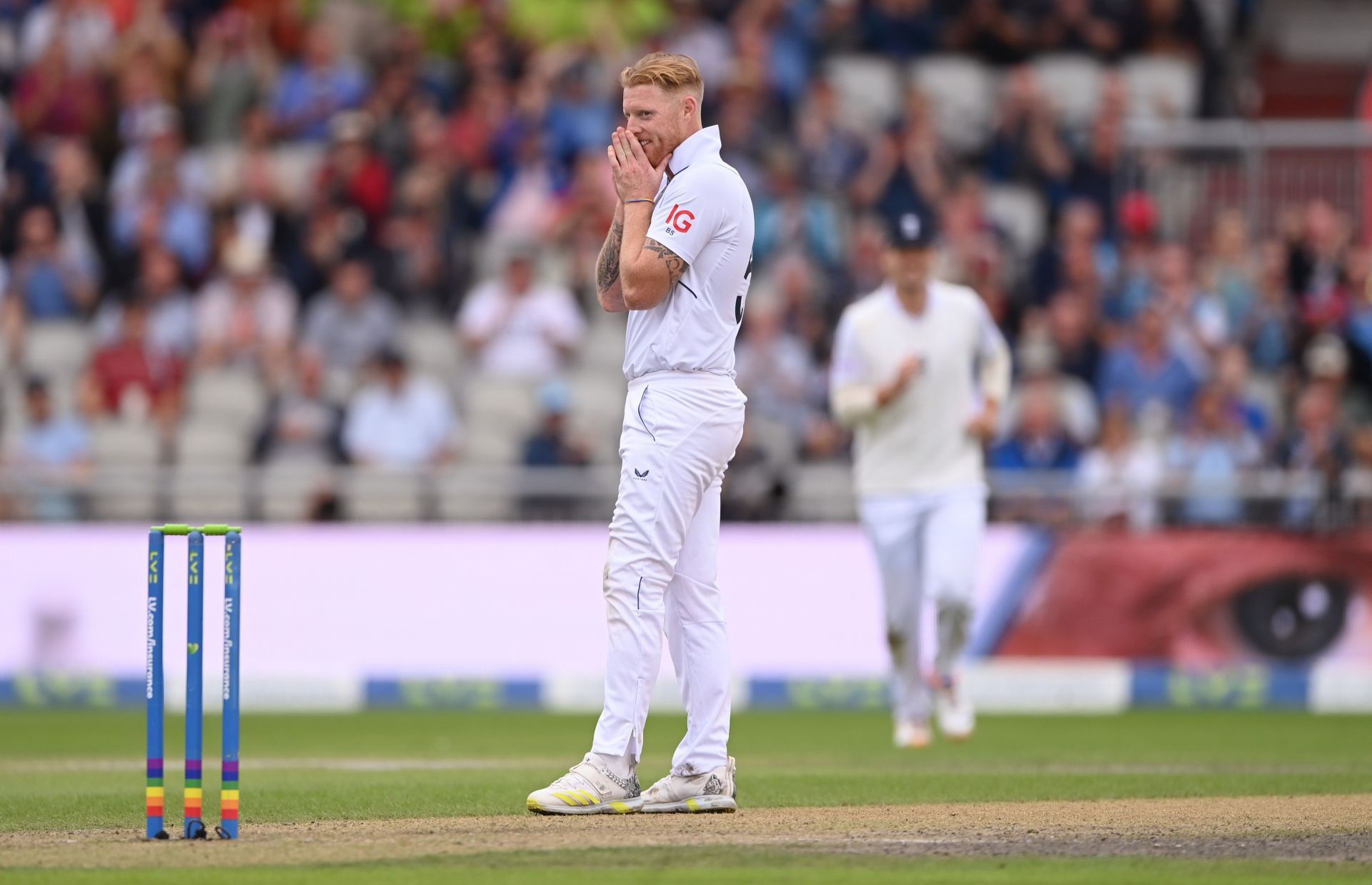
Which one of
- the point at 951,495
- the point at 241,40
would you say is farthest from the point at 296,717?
the point at 241,40

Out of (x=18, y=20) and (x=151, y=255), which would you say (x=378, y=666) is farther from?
(x=18, y=20)

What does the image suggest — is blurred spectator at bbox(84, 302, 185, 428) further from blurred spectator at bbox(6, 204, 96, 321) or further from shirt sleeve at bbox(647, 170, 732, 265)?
shirt sleeve at bbox(647, 170, 732, 265)

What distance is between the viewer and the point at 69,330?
61.3ft

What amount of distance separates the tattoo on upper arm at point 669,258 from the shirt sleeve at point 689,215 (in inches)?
0.5

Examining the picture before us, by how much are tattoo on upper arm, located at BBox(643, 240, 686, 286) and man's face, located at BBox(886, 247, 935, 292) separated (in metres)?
4.56

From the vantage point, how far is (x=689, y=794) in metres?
7.84

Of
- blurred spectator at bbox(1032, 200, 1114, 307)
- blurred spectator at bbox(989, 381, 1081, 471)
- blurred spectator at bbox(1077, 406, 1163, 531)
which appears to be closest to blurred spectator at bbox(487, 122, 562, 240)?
blurred spectator at bbox(1032, 200, 1114, 307)

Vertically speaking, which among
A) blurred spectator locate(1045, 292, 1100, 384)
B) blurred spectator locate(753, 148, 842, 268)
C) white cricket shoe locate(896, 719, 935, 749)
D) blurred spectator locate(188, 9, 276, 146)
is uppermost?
blurred spectator locate(188, 9, 276, 146)

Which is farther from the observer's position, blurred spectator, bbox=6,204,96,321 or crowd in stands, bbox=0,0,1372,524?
blurred spectator, bbox=6,204,96,321

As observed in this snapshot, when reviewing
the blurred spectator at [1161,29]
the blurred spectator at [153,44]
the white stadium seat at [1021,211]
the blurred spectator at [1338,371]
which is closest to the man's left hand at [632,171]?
the blurred spectator at [1338,371]

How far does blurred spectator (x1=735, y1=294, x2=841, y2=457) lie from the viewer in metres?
17.2

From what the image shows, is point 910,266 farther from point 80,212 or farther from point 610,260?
point 80,212

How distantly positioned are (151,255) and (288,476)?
3.46 m

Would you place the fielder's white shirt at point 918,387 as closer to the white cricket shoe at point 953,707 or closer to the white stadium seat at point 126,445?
the white cricket shoe at point 953,707
